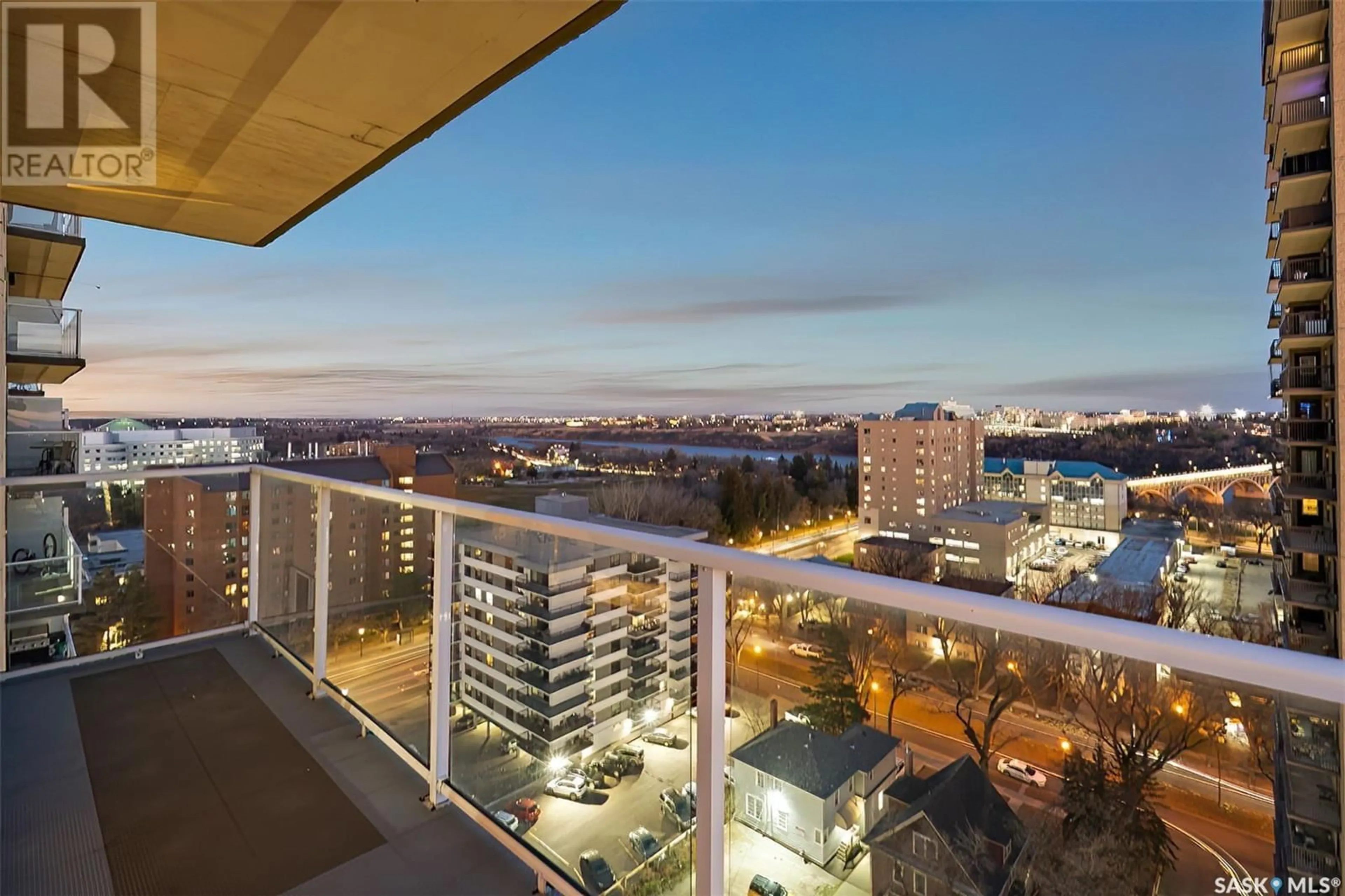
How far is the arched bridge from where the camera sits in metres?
15.2

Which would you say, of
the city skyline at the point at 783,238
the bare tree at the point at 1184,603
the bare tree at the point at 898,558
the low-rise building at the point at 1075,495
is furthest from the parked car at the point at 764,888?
the low-rise building at the point at 1075,495

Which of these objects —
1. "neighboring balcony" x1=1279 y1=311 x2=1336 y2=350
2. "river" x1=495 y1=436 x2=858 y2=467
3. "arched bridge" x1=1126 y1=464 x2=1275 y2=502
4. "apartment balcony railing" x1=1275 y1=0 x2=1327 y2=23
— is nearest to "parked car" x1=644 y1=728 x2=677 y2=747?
"neighboring balcony" x1=1279 y1=311 x2=1336 y2=350

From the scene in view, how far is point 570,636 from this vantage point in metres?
1.38

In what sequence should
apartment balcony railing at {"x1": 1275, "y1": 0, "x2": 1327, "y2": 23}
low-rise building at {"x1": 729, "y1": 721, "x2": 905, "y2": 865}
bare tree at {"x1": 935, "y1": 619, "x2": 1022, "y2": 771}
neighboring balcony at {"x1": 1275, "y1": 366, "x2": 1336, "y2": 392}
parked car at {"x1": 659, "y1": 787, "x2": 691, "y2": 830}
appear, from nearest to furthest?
bare tree at {"x1": 935, "y1": 619, "x2": 1022, "y2": 771} → low-rise building at {"x1": 729, "y1": 721, "x2": 905, "y2": 865} → parked car at {"x1": 659, "y1": 787, "x2": 691, "y2": 830} → apartment balcony railing at {"x1": 1275, "y1": 0, "x2": 1327, "y2": 23} → neighboring balcony at {"x1": 1275, "y1": 366, "x2": 1336, "y2": 392}

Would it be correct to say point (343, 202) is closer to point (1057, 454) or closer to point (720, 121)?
point (720, 121)

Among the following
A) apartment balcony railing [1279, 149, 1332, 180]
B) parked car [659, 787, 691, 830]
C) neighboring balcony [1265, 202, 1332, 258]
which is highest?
apartment balcony railing [1279, 149, 1332, 180]

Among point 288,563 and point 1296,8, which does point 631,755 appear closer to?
point 288,563

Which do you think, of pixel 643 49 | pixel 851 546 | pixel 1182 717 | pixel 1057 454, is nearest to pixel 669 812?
pixel 1182 717

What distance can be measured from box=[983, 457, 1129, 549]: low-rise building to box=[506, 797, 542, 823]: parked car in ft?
81.4

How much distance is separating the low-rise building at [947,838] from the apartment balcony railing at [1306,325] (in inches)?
441

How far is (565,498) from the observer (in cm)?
716

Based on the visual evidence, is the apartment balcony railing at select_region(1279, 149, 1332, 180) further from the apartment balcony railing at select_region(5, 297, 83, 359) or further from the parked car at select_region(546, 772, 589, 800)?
the apartment balcony railing at select_region(5, 297, 83, 359)

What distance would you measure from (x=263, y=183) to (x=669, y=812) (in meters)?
2.41

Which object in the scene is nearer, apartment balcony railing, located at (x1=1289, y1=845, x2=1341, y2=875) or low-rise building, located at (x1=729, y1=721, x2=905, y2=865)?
apartment balcony railing, located at (x1=1289, y1=845, x2=1341, y2=875)
